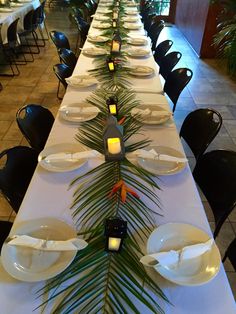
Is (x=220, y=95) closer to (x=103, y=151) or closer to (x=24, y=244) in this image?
(x=103, y=151)

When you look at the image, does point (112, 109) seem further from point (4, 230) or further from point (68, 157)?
point (4, 230)

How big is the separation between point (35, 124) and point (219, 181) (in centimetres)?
108

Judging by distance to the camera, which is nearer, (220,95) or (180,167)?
(180,167)

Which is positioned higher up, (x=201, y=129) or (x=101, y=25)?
(x=101, y=25)

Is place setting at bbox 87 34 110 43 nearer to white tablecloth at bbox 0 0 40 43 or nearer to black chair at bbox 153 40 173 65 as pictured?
black chair at bbox 153 40 173 65

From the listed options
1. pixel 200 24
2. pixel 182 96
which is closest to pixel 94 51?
pixel 182 96

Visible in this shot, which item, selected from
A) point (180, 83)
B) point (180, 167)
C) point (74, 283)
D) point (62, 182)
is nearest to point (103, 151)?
point (62, 182)

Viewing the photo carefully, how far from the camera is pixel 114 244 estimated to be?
85cm

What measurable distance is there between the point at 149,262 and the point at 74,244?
0.24m

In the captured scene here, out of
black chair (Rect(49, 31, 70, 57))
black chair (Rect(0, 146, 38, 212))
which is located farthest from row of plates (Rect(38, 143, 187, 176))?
black chair (Rect(49, 31, 70, 57))

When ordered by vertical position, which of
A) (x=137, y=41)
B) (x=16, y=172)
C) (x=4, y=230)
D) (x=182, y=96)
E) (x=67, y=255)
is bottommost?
(x=182, y=96)

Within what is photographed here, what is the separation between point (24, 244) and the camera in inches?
33.3

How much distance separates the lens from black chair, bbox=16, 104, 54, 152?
156 cm

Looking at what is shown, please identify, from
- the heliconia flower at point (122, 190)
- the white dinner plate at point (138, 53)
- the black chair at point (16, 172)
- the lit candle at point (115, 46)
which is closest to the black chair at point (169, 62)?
the white dinner plate at point (138, 53)
